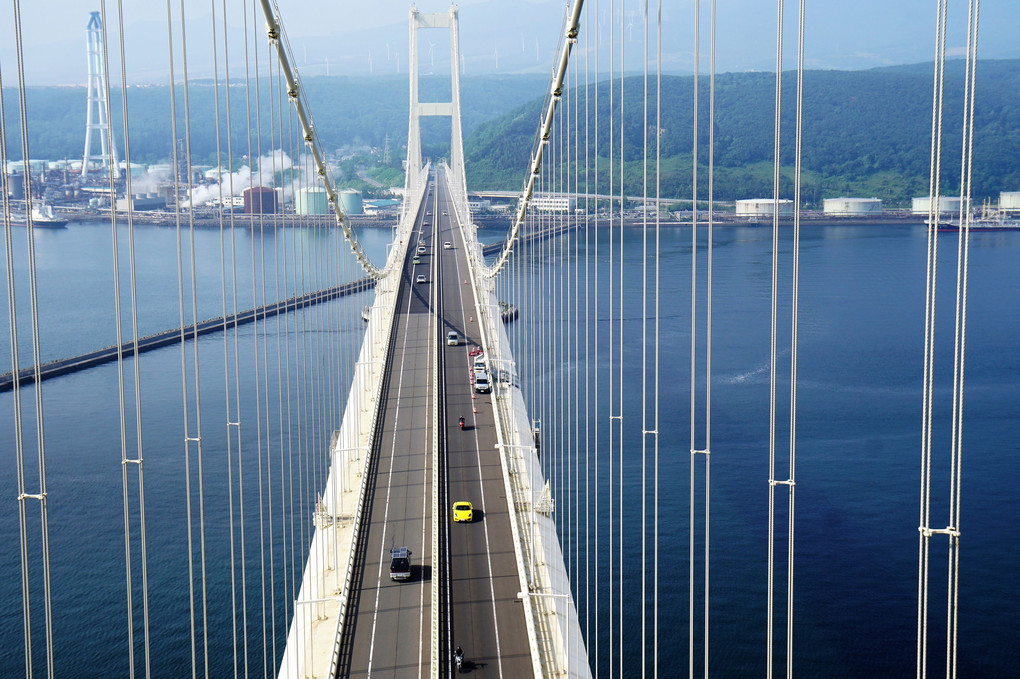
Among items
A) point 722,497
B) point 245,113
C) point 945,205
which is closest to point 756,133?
point 945,205

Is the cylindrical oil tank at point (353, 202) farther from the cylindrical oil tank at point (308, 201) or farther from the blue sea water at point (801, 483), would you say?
the blue sea water at point (801, 483)

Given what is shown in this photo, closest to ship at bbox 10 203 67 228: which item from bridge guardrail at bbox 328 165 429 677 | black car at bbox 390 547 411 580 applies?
bridge guardrail at bbox 328 165 429 677

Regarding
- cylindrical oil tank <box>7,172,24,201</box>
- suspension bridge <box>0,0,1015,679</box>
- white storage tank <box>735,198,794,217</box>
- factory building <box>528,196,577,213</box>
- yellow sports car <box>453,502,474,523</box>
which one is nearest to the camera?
suspension bridge <box>0,0,1015,679</box>

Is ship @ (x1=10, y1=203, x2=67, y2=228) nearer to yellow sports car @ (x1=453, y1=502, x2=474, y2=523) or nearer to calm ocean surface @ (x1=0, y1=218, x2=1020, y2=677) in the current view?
calm ocean surface @ (x1=0, y1=218, x2=1020, y2=677)

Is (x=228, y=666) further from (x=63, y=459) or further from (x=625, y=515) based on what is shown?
(x=63, y=459)

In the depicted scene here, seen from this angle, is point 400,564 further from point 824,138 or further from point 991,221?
point 824,138

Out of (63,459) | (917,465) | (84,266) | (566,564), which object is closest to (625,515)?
→ (566,564)

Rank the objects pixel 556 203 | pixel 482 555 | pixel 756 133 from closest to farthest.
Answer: pixel 482 555, pixel 556 203, pixel 756 133
